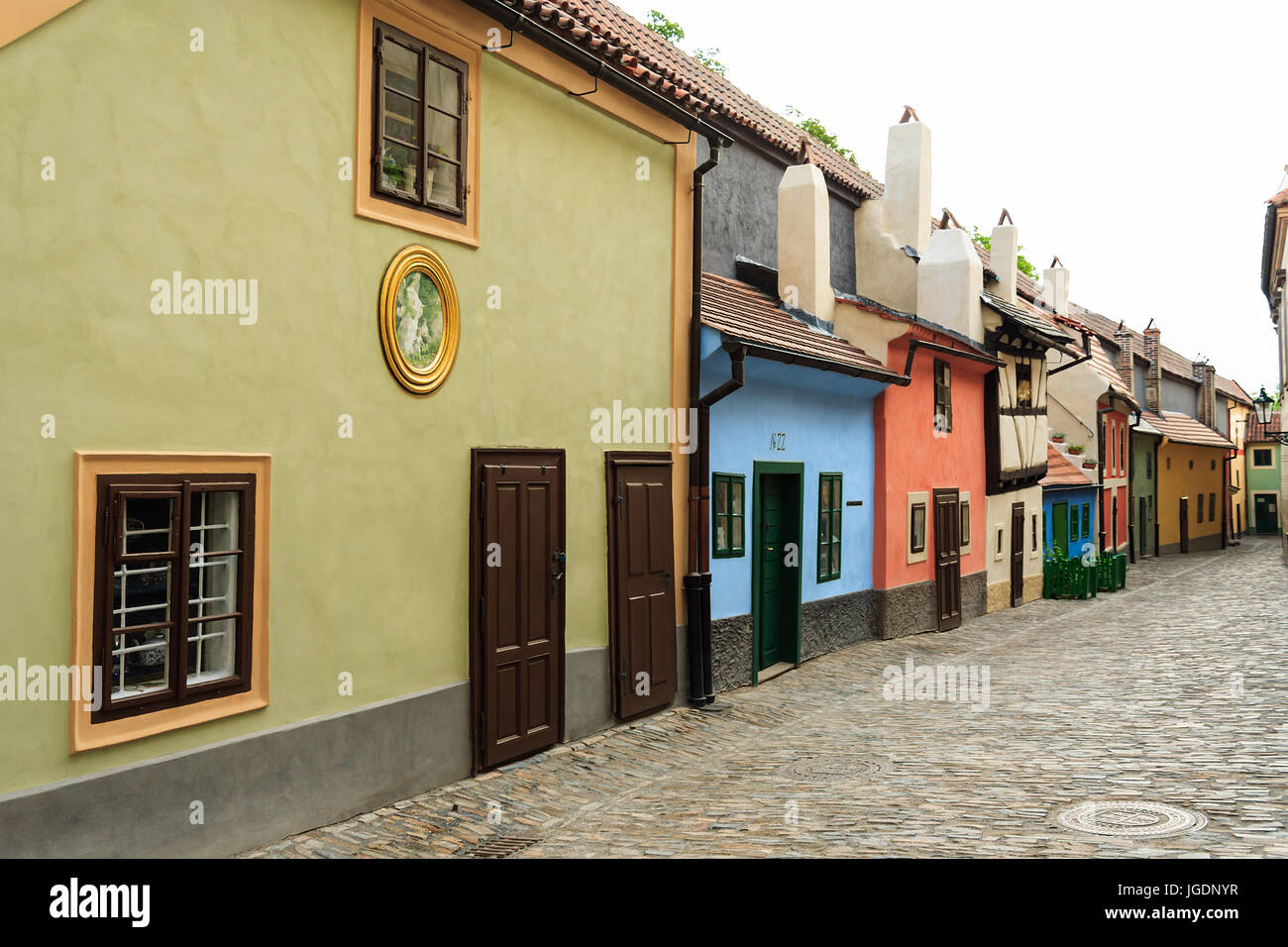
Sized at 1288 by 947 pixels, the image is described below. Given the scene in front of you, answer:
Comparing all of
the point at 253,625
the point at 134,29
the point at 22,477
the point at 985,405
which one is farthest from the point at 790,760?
the point at 985,405

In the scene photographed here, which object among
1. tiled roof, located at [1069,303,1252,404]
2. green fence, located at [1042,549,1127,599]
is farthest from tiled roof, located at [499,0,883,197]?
tiled roof, located at [1069,303,1252,404]

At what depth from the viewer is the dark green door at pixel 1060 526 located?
93.9 feet

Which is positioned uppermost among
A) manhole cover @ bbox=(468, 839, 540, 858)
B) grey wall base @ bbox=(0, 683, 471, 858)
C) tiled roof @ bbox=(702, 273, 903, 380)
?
tiled roof @ bbox=(702, 273, 903, 380)

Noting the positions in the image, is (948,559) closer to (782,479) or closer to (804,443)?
(804,443)

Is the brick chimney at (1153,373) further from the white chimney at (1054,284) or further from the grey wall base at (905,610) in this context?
the grey wall base at (905,610)

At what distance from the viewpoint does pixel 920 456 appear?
18.4 meters

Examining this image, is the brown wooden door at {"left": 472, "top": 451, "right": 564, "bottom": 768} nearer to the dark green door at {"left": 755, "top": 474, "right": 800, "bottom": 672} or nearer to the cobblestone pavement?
the cobblestone pavement

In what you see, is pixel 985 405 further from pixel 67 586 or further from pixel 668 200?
pixel 67 586

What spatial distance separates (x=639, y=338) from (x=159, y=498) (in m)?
5.62

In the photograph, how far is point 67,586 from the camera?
5.62 metres

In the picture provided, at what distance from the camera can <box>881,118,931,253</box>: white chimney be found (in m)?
20.0

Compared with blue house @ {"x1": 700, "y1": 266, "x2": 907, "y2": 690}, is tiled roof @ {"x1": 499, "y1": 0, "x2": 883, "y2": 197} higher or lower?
higher

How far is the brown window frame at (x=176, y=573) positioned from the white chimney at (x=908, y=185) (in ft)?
53.3

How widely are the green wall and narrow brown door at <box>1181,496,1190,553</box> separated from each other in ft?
147
